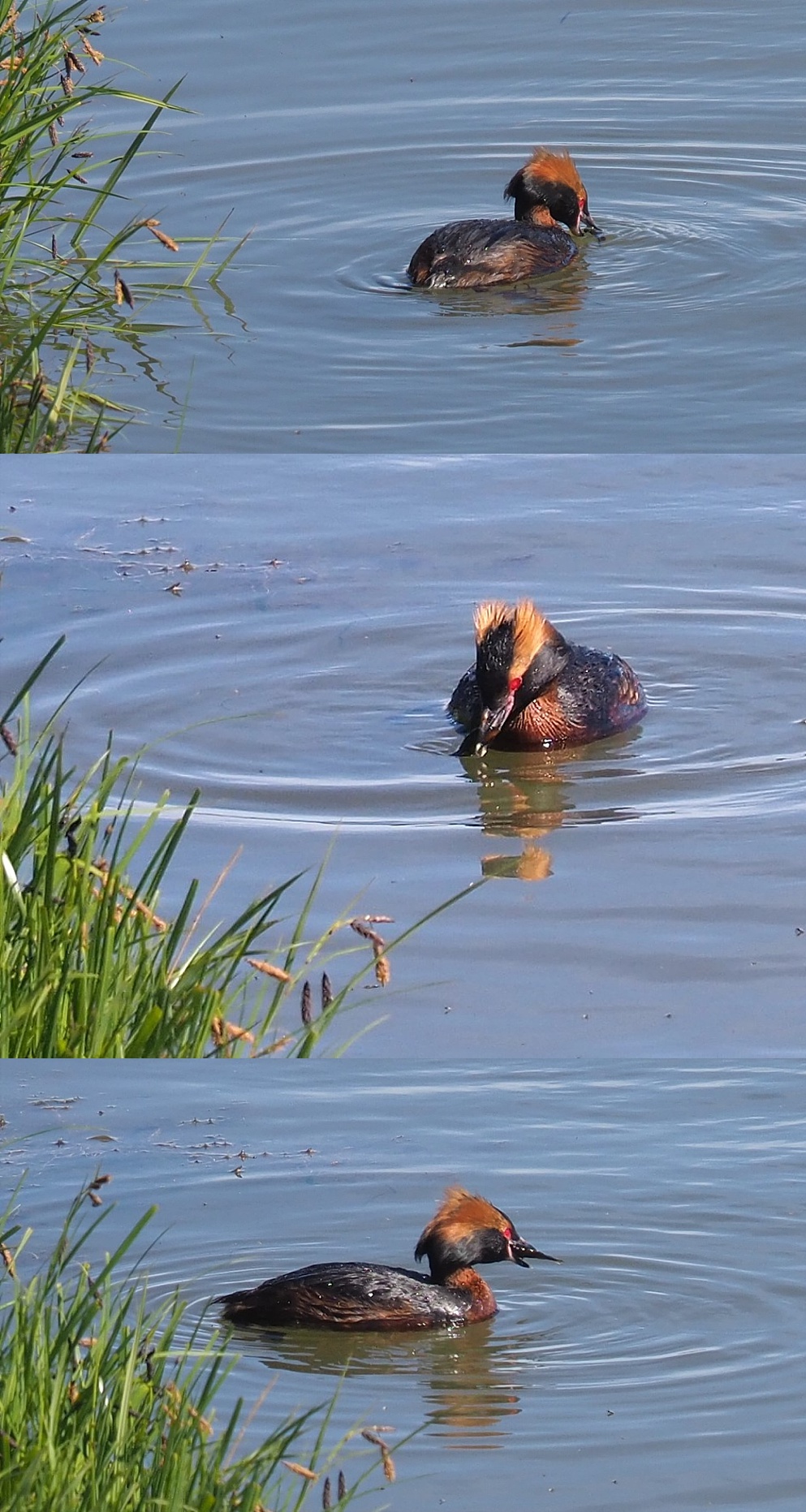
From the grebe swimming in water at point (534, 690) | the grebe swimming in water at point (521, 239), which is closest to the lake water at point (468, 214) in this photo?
the grebe swimming in water at point (521, 239)

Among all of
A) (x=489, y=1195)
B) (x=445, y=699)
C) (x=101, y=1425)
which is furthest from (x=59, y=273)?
(x=101, y=1425)

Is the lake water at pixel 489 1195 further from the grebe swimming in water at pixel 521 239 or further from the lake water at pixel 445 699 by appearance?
the grebe swimming in water at pixel 521 239

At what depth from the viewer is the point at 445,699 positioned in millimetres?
7402

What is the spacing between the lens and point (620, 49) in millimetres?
12859

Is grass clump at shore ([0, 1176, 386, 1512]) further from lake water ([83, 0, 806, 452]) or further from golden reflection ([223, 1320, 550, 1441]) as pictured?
lake water ([83, 0, 806, 452])

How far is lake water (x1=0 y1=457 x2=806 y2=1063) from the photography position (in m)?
5.44

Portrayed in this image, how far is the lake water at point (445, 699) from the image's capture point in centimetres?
544

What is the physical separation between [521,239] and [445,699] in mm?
3238

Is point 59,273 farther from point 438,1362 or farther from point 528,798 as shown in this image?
point 438,1362

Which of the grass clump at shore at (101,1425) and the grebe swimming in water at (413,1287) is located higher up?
the grass clump at shore at (101,1425)

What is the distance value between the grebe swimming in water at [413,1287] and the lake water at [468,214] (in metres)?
2.99

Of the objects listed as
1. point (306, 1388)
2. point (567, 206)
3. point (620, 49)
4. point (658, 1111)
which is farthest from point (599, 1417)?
point (620, 49)

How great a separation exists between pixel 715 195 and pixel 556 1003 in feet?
20.9

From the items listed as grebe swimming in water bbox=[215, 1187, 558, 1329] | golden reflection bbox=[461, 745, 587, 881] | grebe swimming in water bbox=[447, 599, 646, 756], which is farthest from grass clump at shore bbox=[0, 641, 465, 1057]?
grebe swimming in water bbox=[447, 599, 646, 756]
